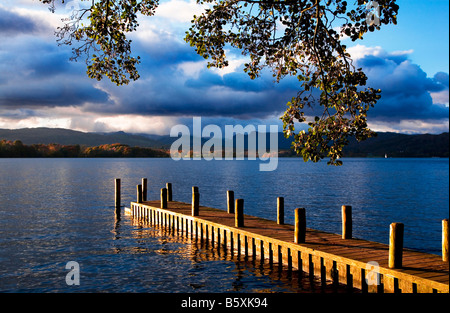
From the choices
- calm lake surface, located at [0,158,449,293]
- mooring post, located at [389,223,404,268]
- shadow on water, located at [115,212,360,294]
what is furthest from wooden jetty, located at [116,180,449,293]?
calm lake surface, located at [0,158,449,293]

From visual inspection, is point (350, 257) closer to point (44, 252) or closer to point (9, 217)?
point (44, 252)

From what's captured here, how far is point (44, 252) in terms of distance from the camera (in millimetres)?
20859

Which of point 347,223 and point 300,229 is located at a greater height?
point 347,223

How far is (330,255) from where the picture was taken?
14047 mm

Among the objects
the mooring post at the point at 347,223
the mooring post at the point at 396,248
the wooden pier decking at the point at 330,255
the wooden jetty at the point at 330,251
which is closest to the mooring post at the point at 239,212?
the wooden jetty at the point at 330,251

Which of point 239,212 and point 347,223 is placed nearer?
point 347,223

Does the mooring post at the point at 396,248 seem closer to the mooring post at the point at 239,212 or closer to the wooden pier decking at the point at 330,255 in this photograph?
the wooden pier decking at the point at 330,255

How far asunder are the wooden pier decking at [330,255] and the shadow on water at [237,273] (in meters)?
0.25

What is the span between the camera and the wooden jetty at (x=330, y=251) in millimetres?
11867

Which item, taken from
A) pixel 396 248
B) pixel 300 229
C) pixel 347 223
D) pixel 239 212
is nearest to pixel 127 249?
pixel 239 212

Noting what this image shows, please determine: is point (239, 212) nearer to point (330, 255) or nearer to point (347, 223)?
point (347, 223)

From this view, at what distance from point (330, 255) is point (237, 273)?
4191 millimetres

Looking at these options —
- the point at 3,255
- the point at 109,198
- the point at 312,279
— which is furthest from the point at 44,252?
the point at 109,198
